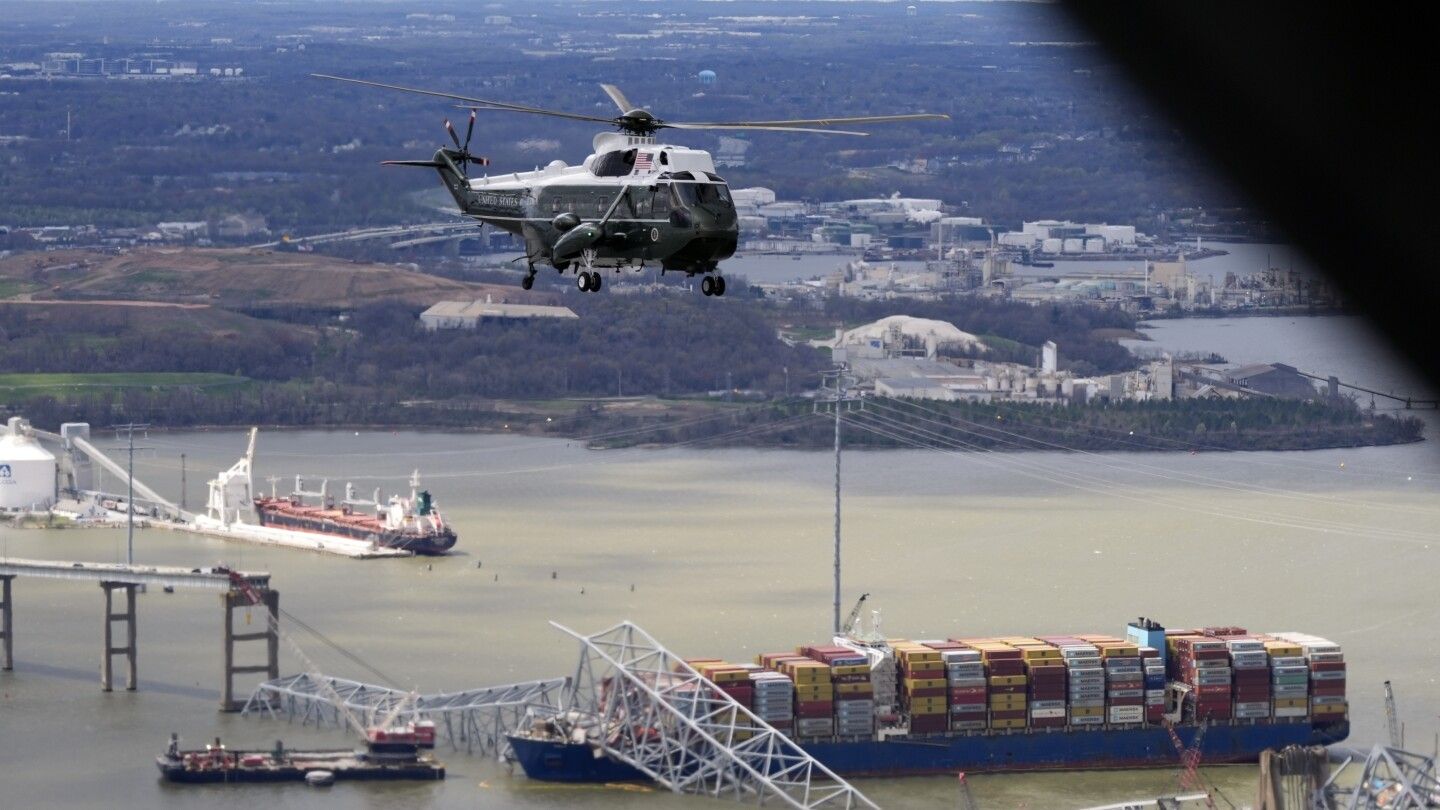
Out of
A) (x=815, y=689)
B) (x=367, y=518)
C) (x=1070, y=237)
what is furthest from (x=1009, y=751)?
(x=1070, y=237)

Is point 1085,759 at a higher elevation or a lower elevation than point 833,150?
lower

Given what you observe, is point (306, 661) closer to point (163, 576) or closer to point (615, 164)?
point (163, 576)

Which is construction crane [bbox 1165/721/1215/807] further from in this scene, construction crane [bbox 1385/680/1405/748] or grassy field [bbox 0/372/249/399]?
grassy field [bbox 0/372/249/399]

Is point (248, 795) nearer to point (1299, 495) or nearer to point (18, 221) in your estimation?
point (1299, 495)

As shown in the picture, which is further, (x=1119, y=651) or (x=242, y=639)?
(x=242, y=639)

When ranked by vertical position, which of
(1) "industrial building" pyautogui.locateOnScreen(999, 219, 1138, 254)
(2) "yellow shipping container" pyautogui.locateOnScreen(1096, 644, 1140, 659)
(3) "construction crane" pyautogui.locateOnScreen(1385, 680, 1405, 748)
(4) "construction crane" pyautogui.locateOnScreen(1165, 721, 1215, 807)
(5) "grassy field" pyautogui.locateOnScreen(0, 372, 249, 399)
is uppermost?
(1) "industrial building" pyautogui.locateOnScreen(999, 219, 1138, 254)

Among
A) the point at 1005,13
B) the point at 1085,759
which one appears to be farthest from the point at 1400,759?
the point at 1005,13

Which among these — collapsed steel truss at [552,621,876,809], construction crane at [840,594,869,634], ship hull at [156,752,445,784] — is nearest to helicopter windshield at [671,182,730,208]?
collapsed steel truss at [552,621,876,809]
